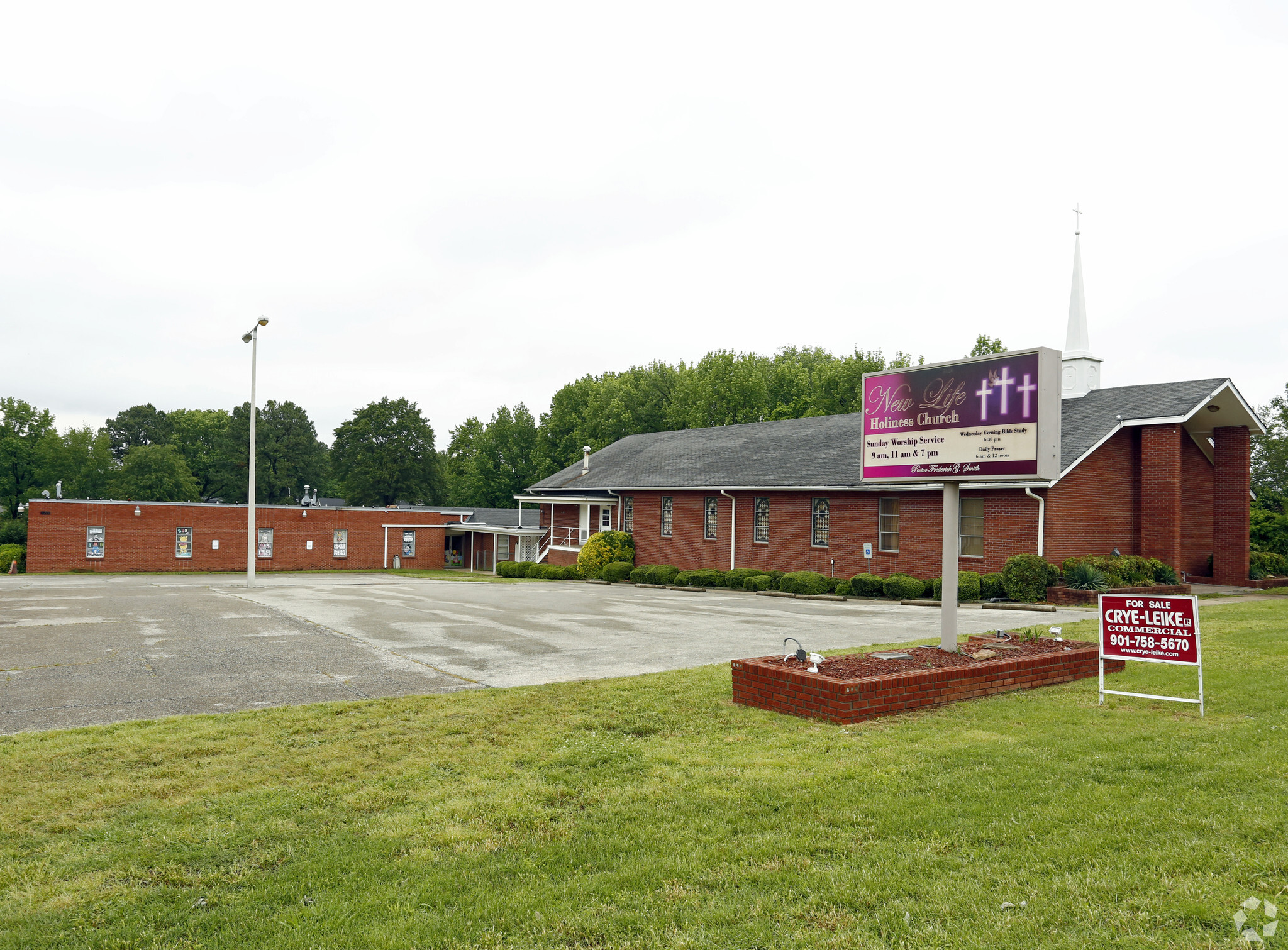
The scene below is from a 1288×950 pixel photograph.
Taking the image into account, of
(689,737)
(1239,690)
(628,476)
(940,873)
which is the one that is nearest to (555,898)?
(940,873)

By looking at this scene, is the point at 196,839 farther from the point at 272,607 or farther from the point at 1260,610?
the point at 1260,610

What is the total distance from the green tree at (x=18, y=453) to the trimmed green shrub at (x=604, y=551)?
64301mm

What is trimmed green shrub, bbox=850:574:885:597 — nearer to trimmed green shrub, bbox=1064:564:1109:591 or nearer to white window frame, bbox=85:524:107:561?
trimmed green shrub, bbox=1064:564:1109:591

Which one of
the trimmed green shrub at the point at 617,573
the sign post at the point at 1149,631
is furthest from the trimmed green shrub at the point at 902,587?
the sign post at the point at 1149,631

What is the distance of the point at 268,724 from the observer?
8055 millimetres

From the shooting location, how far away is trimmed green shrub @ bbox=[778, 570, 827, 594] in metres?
27.0

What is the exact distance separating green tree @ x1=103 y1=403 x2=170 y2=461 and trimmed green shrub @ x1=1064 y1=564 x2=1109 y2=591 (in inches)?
4220

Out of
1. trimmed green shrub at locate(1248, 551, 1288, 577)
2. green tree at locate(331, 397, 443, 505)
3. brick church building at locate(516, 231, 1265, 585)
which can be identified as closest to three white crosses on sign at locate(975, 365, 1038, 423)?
brick church building at locate(516, 231, 1265, 585)

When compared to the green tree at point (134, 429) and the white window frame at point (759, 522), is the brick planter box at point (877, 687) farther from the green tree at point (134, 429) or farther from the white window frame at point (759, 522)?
the green tree at point (134, 429)

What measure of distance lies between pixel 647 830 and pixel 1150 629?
6.49 metres

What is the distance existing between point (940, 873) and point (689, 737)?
129 inches

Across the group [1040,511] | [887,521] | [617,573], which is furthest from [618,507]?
[1040,511]

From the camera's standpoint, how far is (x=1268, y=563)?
2752cm

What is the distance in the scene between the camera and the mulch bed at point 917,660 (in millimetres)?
9008
